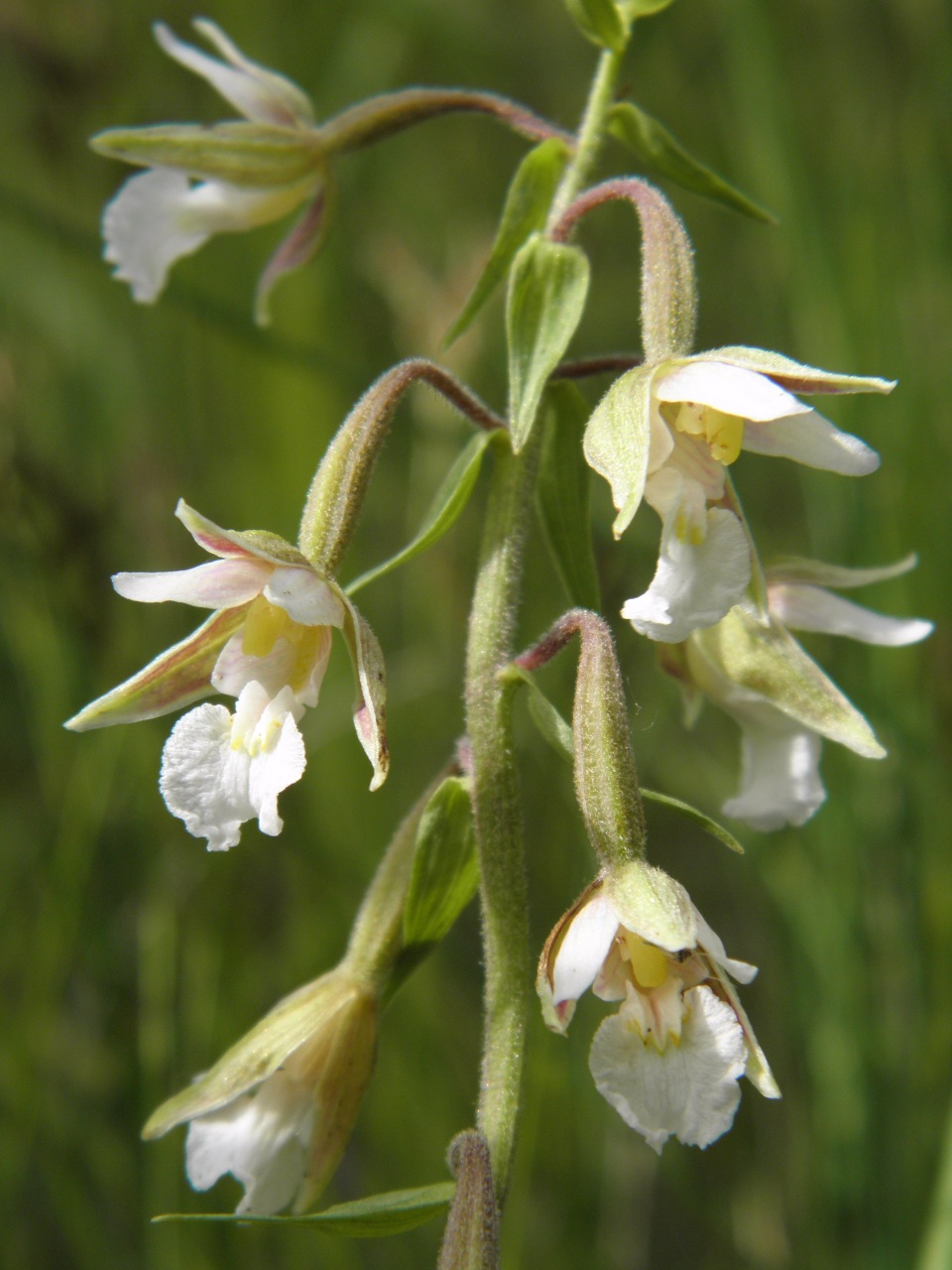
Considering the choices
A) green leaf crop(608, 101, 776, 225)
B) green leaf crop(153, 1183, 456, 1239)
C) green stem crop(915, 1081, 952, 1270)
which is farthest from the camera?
green leaf crop(608, 101, 776, 225)

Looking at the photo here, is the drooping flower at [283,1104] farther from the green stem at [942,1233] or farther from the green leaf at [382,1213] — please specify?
the green stem at [942,1233]

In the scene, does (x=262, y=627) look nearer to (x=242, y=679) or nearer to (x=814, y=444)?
(x=242, y=679)

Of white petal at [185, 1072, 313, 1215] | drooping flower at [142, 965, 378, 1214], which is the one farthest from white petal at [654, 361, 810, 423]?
white petal at [185, 1072, 313, 1215]

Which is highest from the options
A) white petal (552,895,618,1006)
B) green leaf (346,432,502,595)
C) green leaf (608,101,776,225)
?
green leaf (608,101,776,225)

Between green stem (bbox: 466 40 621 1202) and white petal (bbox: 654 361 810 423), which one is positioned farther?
green stem (bbox: 466 40 621 1202)

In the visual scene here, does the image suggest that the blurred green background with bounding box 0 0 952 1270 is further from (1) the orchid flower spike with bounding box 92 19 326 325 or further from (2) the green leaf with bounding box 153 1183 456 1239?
(1) the orchid flower spike with bounding box 92 19 326 325

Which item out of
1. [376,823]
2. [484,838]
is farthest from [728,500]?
[376,823]
